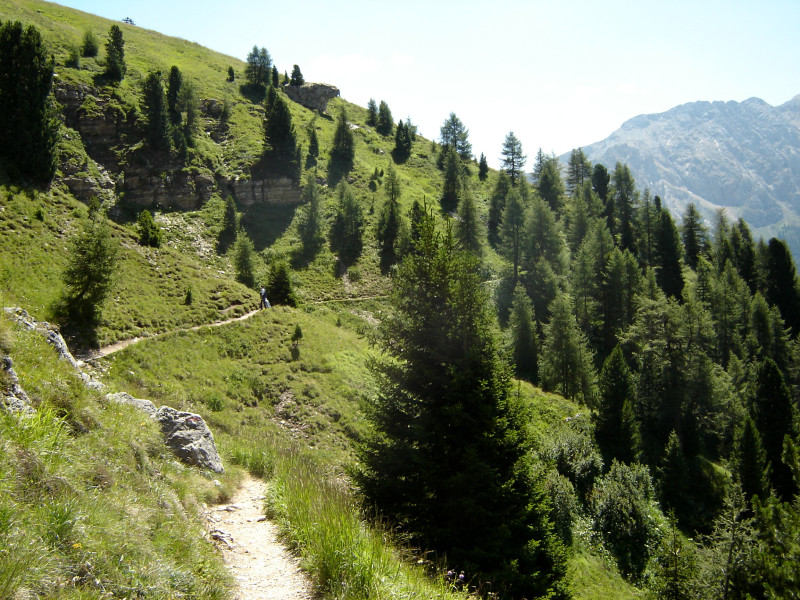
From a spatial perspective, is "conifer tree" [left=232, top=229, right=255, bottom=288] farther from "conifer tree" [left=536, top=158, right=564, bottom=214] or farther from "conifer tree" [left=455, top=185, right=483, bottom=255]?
"conifer tree" [left=536, top=158, right=564, bottom=214]

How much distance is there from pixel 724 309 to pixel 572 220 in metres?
25.3

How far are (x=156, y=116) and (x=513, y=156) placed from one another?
226 feet

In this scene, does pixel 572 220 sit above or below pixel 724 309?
above

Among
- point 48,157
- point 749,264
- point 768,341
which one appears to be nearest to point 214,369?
point 48,157

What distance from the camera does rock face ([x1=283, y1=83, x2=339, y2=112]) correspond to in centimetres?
10256

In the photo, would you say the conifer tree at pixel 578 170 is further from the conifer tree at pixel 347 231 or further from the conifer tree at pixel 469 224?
the conifer tree at pixel 347 231

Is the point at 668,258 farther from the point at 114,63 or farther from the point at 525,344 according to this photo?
the point at 114,63

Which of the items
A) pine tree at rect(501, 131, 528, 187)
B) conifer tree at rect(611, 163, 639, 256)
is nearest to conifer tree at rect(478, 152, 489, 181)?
pine tree at rect(501, 131, 528, 187)

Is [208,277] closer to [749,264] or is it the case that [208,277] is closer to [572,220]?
[572,220]

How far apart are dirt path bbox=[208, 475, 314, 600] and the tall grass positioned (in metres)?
0.22

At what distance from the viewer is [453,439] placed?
34.6 feet

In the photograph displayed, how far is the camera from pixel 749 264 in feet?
257

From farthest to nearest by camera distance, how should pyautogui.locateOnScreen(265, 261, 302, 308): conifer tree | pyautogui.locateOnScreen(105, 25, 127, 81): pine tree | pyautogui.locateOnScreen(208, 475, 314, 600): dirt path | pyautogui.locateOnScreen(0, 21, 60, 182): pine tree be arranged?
pyautogui.locateOnScreen(105, 25, 127, 81): pine tree
pyautogui.locateOnScreen(265, 261, 302, 308): conifer tree
pyautogui.locateOnScreen(0, 21, 60, 182): pine tree
pyautogui.locateOnScreen(208, 475, 314, 600): dirt path

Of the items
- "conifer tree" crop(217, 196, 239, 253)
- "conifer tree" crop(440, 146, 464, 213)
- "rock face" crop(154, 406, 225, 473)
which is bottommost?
"rock face" crop(154, 406, 225, 473)
